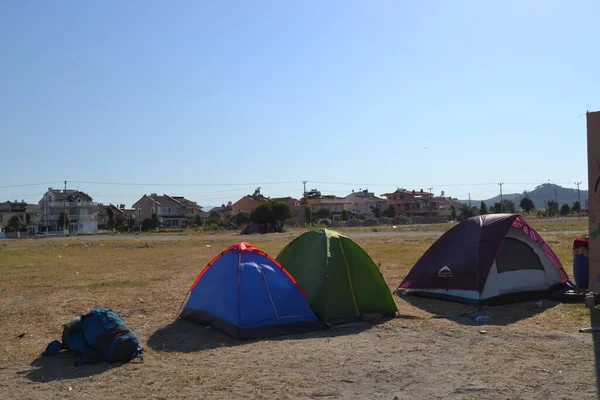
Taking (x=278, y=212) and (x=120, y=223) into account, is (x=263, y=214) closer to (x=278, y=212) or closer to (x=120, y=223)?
(x=278, y=212)

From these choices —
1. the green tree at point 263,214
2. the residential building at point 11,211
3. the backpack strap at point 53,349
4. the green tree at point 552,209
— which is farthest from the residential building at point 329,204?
the backpack strap at point 53,349

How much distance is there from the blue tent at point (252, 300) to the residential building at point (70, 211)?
108m

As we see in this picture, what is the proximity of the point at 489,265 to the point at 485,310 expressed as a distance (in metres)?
1.04

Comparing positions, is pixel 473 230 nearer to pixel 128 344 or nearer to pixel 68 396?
pixel 128 344

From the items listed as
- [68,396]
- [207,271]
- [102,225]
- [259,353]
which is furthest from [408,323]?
[102,225]

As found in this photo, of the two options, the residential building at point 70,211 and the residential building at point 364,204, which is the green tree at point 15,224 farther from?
the residential building at point 364,204

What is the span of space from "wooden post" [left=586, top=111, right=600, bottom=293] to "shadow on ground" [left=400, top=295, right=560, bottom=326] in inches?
57.3

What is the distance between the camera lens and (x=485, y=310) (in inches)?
442

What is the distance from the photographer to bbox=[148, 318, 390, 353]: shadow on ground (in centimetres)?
877

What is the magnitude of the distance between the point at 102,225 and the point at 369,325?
119 m

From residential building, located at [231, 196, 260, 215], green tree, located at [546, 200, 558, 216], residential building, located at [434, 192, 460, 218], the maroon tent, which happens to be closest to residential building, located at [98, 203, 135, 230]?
residential building, located at [231, 196, 260, 215]

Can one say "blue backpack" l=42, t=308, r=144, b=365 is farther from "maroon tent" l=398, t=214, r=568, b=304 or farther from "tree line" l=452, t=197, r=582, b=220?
"tree line" l=452, t=197, r=582, b=220

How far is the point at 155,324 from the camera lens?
34.5 ft

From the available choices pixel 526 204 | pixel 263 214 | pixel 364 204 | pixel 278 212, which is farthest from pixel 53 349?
pixel 364 204
